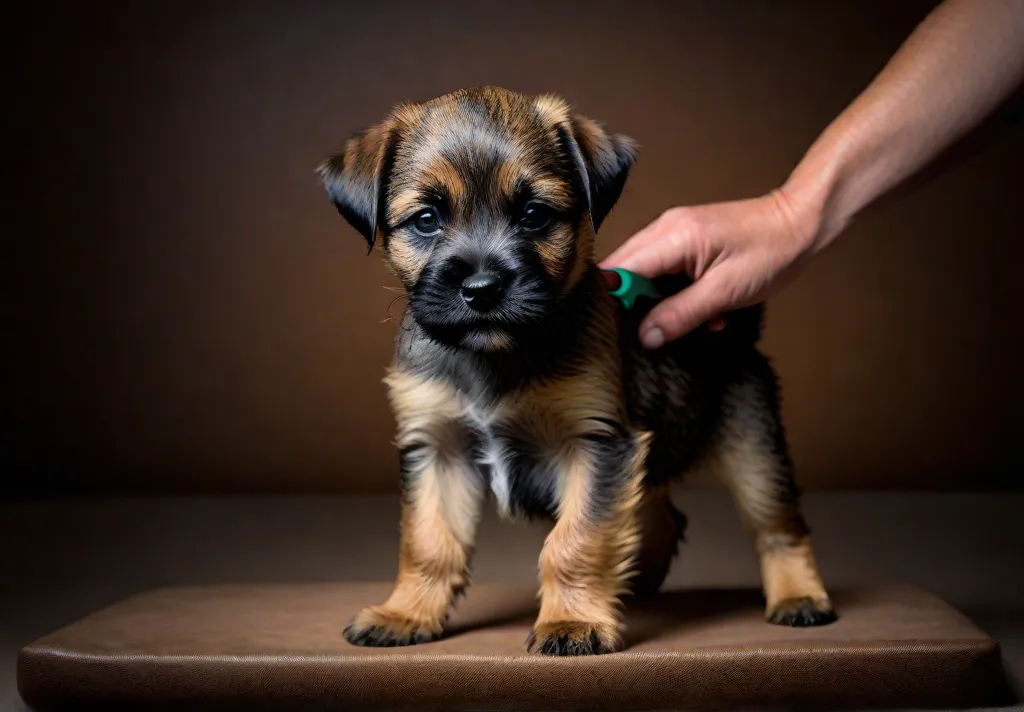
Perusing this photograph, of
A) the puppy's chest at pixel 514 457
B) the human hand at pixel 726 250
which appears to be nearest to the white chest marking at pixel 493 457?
the puppy's chest at pixel 514 457

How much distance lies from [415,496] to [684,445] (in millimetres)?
731

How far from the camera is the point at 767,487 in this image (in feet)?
10.6

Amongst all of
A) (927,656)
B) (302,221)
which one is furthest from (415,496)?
(302,221)

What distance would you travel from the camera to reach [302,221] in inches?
259

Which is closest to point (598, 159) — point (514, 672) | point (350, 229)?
point (514, 672)

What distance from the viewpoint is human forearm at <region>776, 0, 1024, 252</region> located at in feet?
10.7

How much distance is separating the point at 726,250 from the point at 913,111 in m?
0.66

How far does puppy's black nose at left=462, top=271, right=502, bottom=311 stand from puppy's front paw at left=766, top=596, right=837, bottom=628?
124 centimetres

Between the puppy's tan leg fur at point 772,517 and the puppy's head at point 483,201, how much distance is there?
761mm

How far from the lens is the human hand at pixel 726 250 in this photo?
10.7 ft

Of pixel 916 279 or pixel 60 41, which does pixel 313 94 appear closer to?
pixel 60 41

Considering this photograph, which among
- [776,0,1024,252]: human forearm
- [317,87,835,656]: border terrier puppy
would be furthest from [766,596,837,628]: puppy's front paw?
[776,0,1024,252]: human forearm

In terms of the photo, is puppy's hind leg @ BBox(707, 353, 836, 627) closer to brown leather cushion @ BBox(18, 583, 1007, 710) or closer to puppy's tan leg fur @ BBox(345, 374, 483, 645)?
brown leather cushion @ BBox(18, 583, 1007, 710)

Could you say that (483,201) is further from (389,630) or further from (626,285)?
(389,630)
